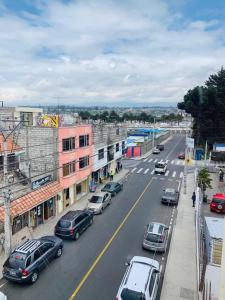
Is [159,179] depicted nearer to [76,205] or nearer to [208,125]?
[76,205]

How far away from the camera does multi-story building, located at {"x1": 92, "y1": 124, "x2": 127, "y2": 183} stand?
116 ft

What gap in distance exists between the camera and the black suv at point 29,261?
14.8m

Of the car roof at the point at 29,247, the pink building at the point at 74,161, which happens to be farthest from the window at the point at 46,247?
the pink building at the point at 74,161

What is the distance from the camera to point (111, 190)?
1275 inches

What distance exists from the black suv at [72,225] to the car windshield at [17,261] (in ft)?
17.3

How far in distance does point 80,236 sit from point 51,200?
5.23 meters

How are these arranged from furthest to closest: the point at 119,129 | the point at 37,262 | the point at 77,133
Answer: the point at 119,129, the point at 77,133, the point at 37,262

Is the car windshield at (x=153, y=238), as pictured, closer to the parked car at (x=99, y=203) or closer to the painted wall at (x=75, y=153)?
the parked car at (x=99, y=203)

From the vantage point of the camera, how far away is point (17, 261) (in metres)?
15.1

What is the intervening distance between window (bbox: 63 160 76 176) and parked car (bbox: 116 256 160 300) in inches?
539

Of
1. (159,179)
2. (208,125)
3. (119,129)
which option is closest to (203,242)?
(159,179)

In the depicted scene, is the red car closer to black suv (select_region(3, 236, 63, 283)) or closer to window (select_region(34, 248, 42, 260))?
black suv (select_region(3, 236, 63, 283))

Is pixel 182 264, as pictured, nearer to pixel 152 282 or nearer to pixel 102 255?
pixel 152 282

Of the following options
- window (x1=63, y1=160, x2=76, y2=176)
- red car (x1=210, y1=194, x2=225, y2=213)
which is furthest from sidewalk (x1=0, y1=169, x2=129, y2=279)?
red car (x1=210, y1=194, x2=225, y2=213)
